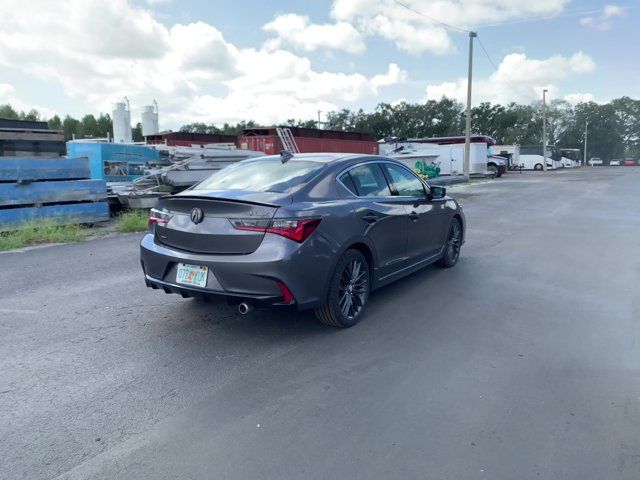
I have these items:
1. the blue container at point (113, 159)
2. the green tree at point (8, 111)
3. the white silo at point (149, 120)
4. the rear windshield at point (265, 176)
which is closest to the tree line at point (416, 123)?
the green tree at point (8, 111)

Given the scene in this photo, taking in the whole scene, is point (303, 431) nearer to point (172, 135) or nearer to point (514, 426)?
point (514, 426)

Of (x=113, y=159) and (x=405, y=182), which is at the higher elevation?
(x=113, y=159)

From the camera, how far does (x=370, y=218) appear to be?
4695mm

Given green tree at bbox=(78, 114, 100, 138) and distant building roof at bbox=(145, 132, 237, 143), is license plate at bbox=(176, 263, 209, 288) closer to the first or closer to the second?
distant building roof at bbox=(145, 132, 237, 143)

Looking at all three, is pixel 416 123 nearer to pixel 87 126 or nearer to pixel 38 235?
pixel 87 126

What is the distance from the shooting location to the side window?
17.9 ft

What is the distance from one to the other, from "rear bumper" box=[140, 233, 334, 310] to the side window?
1679 millimetres

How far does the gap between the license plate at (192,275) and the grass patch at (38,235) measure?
222 inches

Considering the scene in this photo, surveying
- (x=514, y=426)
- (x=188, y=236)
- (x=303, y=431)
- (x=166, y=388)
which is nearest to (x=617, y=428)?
(x=514, y=426)

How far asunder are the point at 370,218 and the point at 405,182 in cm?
116

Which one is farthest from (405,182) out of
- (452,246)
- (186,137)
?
(186,137)

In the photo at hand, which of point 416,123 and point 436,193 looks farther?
point 416,123

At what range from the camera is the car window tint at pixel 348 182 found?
4691 millimetres

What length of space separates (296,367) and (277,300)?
1.78 ft
